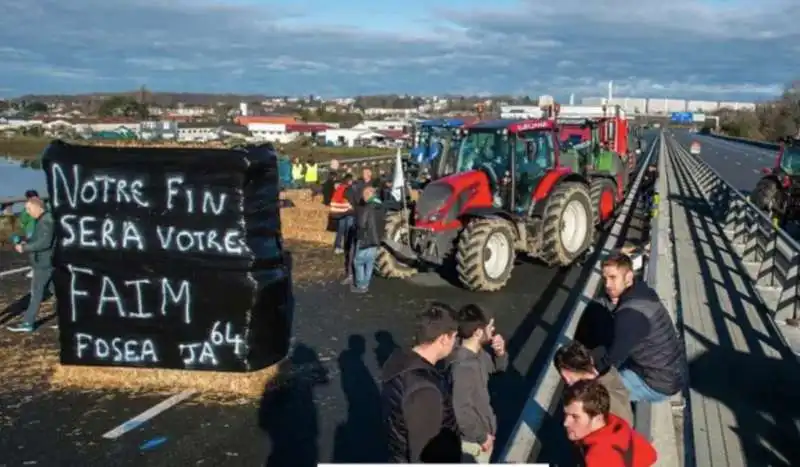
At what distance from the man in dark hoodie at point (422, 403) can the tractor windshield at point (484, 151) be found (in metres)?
9.19

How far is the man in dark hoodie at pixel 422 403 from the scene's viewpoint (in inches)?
151

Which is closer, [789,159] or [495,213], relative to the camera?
[495,213]

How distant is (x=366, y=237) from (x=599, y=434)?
838 cm

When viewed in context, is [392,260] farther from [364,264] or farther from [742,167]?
[742,167]

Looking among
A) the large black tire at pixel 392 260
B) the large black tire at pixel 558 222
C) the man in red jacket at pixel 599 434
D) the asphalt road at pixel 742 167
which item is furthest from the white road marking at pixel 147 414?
the asphalt road at pixel 742 167

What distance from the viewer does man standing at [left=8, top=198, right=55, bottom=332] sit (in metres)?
9.49

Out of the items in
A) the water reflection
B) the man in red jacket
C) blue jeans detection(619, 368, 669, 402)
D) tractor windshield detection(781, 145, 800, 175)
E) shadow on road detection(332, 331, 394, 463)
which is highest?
tractor windshield detection(781, 145, 800, 175)

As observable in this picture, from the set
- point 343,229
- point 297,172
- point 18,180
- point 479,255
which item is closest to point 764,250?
point 479,255

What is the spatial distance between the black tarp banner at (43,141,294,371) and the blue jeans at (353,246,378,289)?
163 inches

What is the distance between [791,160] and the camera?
20.2 meters

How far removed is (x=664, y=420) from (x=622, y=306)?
0.69 metres

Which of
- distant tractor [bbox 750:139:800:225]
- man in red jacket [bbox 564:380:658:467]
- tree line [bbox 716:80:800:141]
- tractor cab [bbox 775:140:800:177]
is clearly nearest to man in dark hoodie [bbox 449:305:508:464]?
man in red jacket [bbox 564:380:658:467]

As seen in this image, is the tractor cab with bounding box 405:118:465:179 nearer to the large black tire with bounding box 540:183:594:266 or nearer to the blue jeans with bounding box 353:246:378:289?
the large black tire with bounding box 540:183:594:266

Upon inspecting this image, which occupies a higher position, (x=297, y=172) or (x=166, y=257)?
(x=166, y=257)
